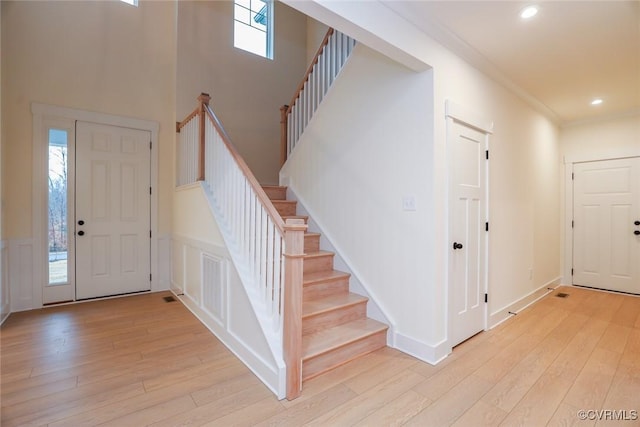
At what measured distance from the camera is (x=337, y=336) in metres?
2.48

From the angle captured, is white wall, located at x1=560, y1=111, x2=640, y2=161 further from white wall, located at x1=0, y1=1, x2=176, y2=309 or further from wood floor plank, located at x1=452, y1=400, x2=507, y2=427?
white wall, located at x1=0, y1=1, x2=176, y2=309

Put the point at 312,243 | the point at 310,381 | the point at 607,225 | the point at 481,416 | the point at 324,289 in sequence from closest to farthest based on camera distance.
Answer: the point at 481,416
the point at 310,381
the point at 324,289
the point at 312,243
the point at 607,225

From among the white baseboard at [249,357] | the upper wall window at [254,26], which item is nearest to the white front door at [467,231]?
the white baseboard at [249,357]

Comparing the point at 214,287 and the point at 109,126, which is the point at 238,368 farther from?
the point at 109,126

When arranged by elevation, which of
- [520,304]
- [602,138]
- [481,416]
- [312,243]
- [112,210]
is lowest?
[481,416]

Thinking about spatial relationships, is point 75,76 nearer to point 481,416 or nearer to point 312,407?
point 312,407

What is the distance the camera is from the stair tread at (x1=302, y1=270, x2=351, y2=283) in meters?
2.88

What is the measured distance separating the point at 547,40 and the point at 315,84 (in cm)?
232

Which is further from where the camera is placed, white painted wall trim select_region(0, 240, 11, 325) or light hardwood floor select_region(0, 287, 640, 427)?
white painted wall trim select_region(0, 240, 11, 325)

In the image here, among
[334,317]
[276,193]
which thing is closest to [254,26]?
[276,193]

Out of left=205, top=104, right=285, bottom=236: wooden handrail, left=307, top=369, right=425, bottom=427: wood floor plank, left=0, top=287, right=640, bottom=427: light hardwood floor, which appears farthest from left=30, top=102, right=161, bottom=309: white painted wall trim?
left=307, top=369, right=425, bottom=427: wood floor plank

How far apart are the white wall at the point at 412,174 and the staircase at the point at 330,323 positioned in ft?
0.72

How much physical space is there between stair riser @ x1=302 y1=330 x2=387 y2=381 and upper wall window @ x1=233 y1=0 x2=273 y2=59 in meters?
4.95

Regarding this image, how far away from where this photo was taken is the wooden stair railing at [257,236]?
197 cm
